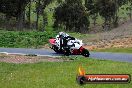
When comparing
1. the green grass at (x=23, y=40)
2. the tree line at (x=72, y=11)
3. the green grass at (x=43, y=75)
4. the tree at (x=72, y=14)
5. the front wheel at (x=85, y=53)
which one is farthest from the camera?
the tree at (x=72, y=14)

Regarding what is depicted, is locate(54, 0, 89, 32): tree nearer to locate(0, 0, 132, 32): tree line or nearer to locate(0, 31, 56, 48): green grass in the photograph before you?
locate(0, 0, 132, 32): tree line

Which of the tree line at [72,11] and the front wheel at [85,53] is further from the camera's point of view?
the tree line at [72,11]

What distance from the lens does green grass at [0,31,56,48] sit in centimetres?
4331

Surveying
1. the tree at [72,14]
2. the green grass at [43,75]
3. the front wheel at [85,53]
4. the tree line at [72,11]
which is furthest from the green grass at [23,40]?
the tree at [72,14]

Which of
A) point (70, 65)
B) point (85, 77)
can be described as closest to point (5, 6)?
point (70, 65)

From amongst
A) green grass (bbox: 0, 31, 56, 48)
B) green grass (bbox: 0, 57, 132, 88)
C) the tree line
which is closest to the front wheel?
green grass (bbox: 0, 57, 132, 88)

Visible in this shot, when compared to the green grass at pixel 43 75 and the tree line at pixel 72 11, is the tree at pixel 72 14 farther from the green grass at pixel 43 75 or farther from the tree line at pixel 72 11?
the green grass at pixel 43 75

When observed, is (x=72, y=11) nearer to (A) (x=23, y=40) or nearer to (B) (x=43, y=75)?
(A) (x=23, y=40)

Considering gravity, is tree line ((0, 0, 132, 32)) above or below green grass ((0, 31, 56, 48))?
above

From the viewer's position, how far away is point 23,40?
44.8m

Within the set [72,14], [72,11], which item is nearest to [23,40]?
[72,11]

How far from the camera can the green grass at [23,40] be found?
43.3 metres

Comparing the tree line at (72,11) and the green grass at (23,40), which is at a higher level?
the tree line at (72,11)

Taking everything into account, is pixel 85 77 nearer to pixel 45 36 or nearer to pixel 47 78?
pixel 47 78
